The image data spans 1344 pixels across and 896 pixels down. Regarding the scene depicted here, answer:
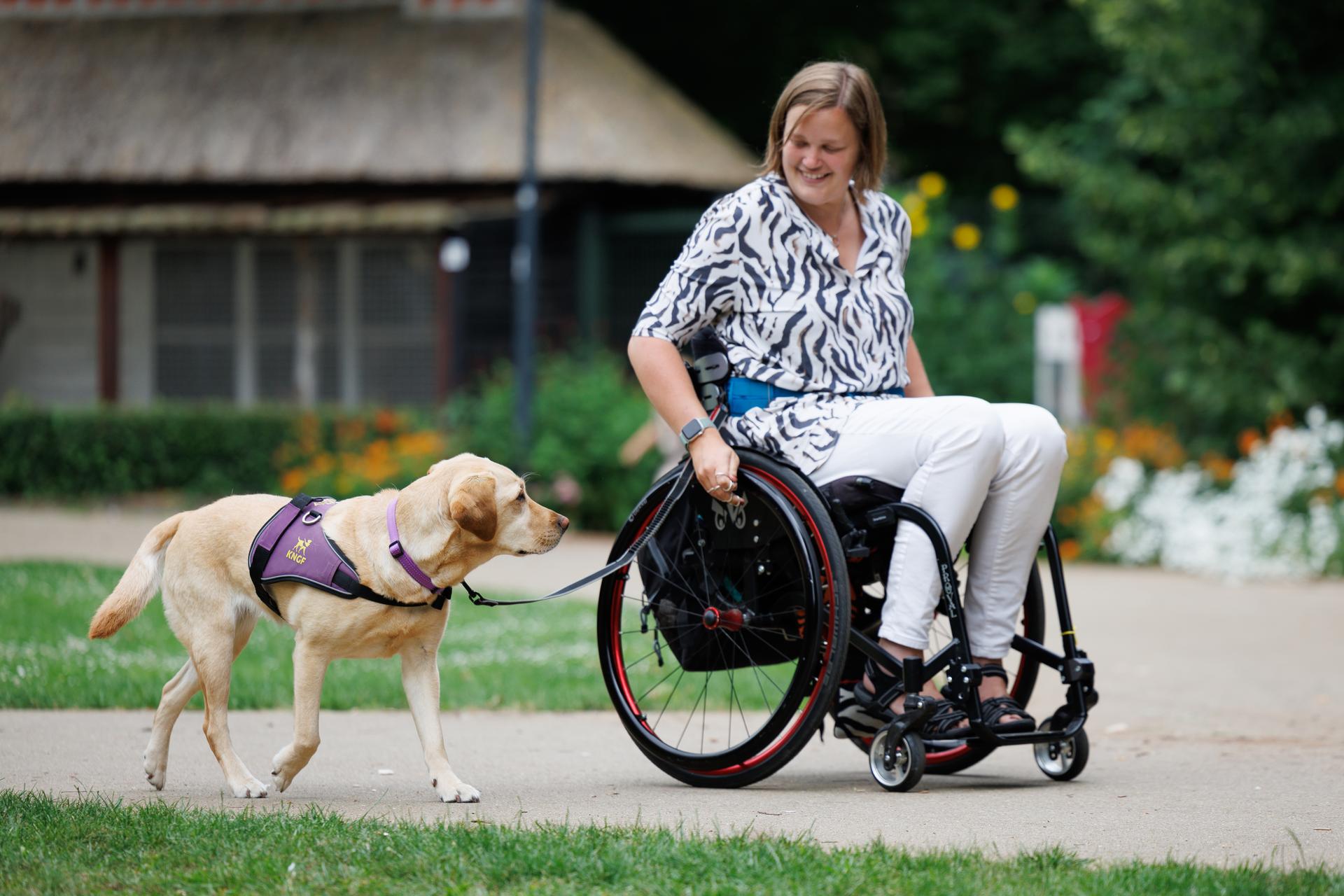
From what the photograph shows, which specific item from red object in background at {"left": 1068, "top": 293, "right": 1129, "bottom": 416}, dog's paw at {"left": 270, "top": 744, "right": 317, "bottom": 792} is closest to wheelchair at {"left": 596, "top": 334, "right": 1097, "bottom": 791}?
dog's paw at {"left": 270, "top": 744, "right": 317, "bottom": 792}

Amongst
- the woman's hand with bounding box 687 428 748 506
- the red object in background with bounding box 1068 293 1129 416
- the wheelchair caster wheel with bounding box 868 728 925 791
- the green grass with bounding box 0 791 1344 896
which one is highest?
the red object in background with bounding box 1068 293 1129 416

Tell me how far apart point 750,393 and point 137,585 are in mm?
1650

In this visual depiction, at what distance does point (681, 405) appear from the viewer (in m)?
4.24

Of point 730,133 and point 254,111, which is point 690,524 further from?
point 730,133

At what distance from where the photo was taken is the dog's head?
3.89 m

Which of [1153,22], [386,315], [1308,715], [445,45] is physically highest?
[445,45]

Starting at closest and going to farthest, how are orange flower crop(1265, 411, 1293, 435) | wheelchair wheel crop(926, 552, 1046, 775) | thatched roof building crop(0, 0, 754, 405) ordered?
wheelchair wheel crop(926, 552, 1046, 775) < orange flower crop(1265, 411, 1293, 435) < thatched roof building crop(0, 0, 754, 405)

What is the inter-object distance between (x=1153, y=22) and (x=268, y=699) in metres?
9.25

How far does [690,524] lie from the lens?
4.37 metres

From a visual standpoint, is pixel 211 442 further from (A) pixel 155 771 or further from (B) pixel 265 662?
(A) pixel 155 771

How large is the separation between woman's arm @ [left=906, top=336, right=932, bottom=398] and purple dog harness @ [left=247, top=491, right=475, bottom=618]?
1.46 meters

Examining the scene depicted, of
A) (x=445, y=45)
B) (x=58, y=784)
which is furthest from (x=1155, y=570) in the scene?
(x=445, y=45)

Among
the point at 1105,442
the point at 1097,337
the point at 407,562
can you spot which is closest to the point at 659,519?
the point at 407,562

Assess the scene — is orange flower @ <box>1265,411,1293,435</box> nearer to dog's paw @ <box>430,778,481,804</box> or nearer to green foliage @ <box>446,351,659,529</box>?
green foliage @ <box>446,351,659,529</box>
